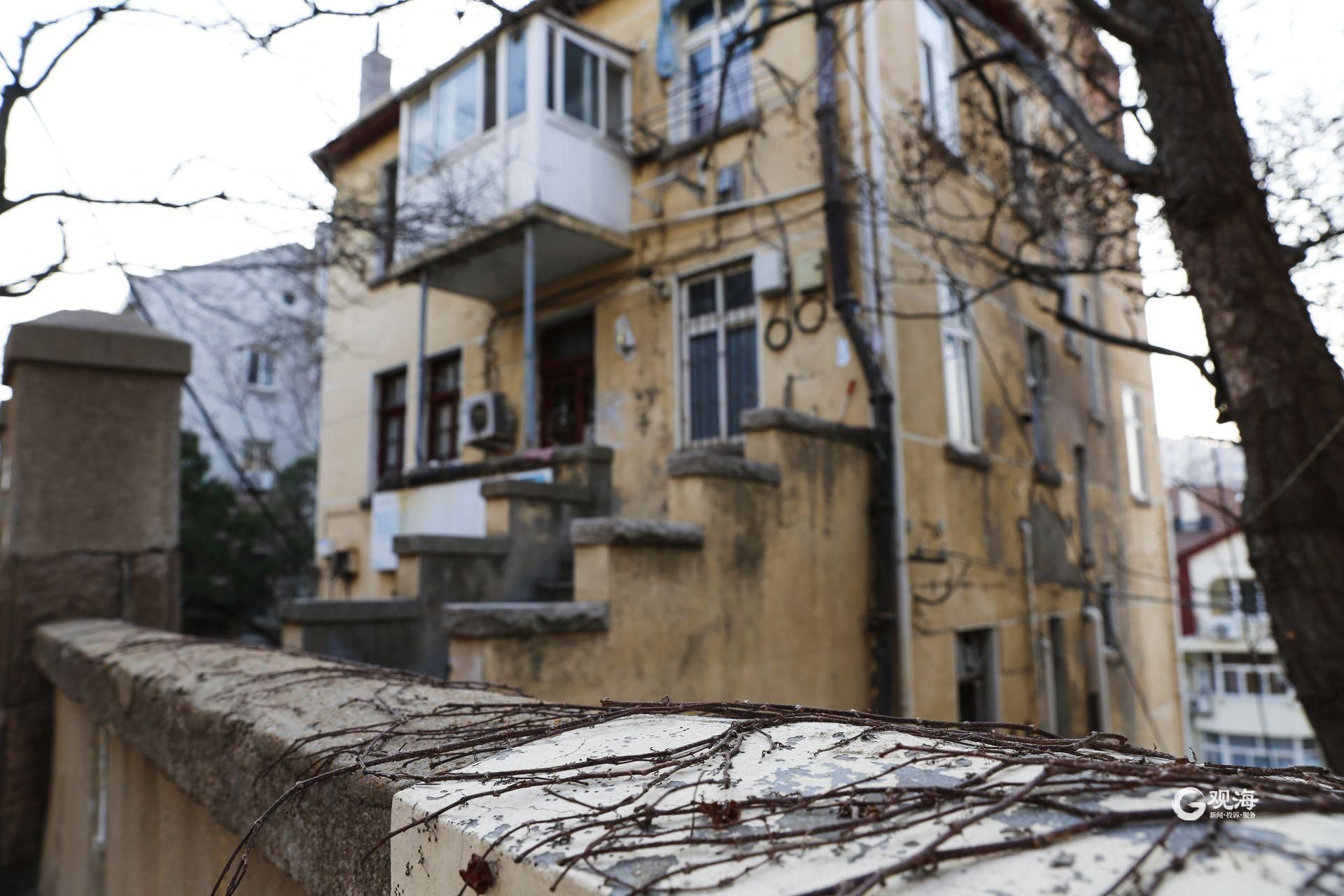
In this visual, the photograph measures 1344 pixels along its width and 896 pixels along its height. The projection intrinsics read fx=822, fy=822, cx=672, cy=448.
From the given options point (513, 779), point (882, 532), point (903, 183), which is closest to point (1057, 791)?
point (513, 779)

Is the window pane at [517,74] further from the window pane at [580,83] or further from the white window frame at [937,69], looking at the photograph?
the white window frame at [937,69]

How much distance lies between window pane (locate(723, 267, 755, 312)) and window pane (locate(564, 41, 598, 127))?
255 cm

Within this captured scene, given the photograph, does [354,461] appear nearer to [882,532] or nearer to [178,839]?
[882,532]

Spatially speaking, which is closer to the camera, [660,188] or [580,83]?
[660,188]

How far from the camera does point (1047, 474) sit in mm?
10008

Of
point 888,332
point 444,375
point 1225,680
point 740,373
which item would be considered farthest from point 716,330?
point 1225,680

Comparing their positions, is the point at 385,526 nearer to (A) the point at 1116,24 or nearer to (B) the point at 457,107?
(B) the point at 457,107

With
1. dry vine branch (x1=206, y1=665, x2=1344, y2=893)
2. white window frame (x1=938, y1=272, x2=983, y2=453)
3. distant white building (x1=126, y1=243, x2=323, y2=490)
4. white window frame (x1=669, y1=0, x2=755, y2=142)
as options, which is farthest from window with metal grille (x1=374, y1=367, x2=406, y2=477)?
dry vine branch (x1=206, y1=665, x2=1344, y2=893)

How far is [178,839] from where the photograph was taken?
88.6 inches

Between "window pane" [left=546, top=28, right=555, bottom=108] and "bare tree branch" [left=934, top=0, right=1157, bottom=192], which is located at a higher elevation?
"window pane" [left=546, top=28, right=555, bottom=108]

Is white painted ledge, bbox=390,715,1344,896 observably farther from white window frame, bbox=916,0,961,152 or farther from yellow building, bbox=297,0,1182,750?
white window frame, bbox=916,0,961,152

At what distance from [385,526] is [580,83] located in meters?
5.37

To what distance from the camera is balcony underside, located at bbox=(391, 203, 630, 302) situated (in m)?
8.57

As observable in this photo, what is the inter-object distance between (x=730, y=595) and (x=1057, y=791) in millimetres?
4201
